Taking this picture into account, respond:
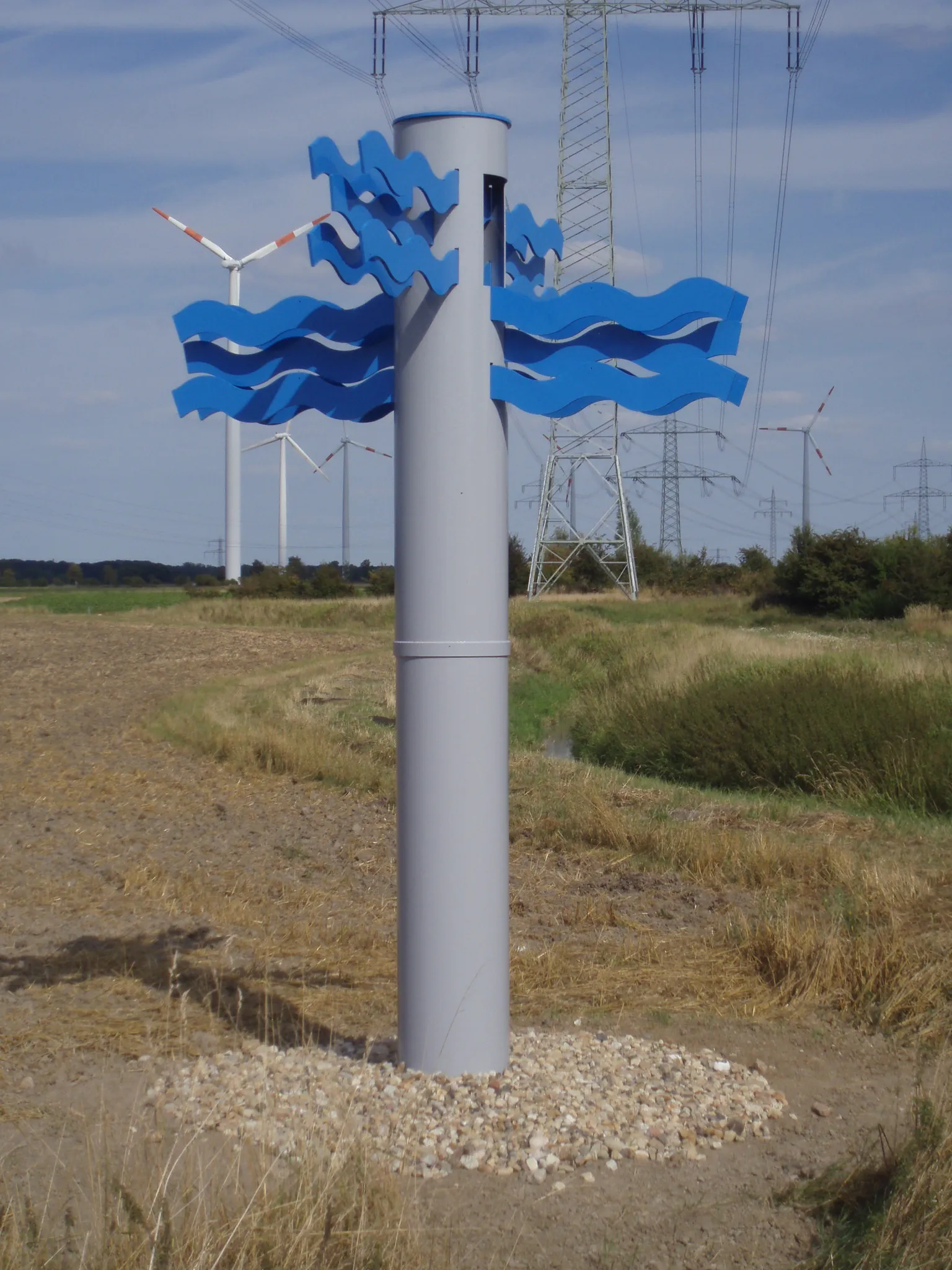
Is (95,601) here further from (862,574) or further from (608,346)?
(608,346)

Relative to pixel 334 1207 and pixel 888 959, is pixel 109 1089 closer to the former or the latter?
pixel 334 1207

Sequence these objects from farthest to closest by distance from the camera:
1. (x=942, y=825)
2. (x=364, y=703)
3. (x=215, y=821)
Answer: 1. (x=364, y=703)
2. (x=942, y=825)
3. (x=215, y=821)

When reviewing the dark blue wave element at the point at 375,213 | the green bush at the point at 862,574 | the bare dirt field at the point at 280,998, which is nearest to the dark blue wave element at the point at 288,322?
the dark blue wave element at the point at 375,213

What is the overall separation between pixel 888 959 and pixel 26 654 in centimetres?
2236

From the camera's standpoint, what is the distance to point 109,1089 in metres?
4.47

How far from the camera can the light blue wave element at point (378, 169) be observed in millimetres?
4215

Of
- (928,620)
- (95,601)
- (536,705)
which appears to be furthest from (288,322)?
(95,601)

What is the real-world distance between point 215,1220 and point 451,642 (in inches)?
77.7

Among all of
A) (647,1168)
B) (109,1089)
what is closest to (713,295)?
(647,1168)

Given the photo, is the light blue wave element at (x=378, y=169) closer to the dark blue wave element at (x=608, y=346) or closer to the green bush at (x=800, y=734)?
the dark blue wave element at (x=608, y=346)

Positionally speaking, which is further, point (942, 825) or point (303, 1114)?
point (942, 825)

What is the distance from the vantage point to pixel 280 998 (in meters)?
5.63

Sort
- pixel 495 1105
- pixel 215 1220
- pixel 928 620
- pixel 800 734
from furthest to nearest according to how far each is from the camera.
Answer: pixel 928 620, pixel 800 734, pixel 495 1105, pixel 215 1220

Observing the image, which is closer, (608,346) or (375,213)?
(375,213)
